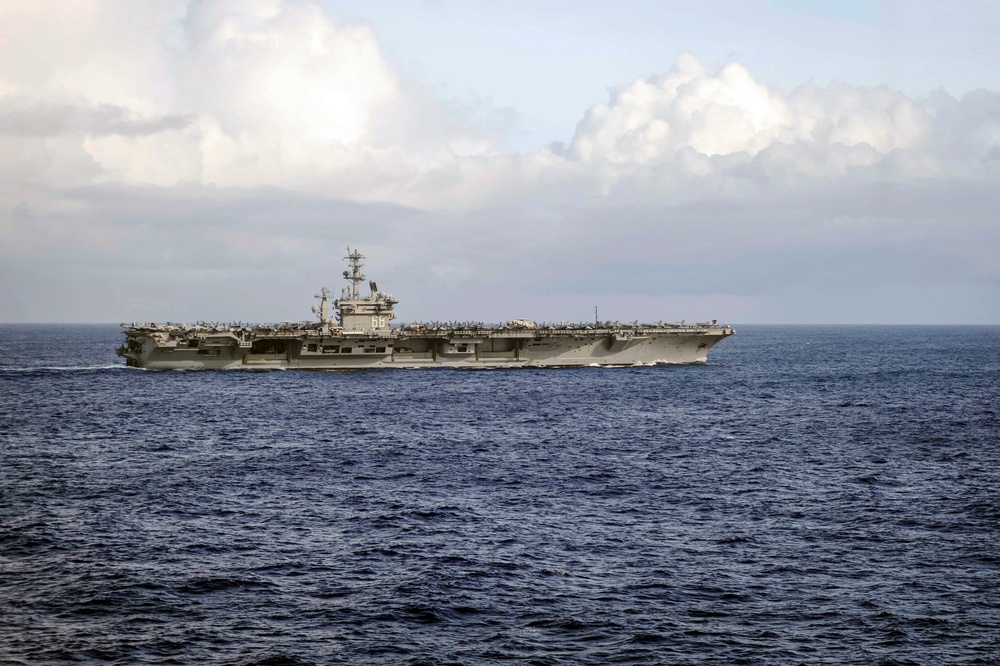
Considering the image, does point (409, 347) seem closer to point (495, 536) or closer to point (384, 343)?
point (384, 343)

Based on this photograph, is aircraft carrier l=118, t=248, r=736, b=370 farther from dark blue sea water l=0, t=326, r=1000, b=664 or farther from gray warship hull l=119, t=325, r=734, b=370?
dark blue sea water l=0, t=326, r=1000, b=664

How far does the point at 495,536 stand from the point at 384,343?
52.0 meters

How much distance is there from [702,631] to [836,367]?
282 feet

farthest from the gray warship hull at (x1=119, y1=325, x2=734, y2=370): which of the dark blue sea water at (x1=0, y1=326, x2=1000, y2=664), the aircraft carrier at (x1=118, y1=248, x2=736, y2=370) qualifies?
the dark blue sea water at (x1=0, y1=326, x2=1000, y2=664)

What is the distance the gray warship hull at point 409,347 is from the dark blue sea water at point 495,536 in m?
20.3

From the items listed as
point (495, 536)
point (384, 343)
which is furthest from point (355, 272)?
point (495, 536)

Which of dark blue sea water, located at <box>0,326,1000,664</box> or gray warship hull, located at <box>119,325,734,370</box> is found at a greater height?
gray warship hull, located at <box>119,325,734,370</box>

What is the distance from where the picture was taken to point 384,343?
76875mm

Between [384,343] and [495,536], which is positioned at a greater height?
[384,343]

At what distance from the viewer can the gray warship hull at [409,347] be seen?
74.3 m

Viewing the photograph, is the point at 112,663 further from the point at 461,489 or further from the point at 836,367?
the point at 836,367

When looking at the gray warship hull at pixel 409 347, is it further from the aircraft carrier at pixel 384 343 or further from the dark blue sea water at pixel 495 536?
the dark blue sea water at pixel 495 536

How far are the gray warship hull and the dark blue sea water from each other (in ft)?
66.7

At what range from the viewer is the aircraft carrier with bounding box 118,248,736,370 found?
74562 millimetres
